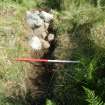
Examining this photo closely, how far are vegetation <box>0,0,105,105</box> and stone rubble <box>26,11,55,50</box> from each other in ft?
0.42

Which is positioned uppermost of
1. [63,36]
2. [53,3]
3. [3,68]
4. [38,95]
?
[53,3]

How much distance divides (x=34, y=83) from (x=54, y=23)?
1276 millimetres

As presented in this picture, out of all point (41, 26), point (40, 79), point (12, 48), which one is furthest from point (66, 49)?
point (41, 26)

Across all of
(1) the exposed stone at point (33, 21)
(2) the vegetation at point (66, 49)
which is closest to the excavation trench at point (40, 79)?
(2) the vegetation at point (66, 49)

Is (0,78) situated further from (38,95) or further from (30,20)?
(30,20)

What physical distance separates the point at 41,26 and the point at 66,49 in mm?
974

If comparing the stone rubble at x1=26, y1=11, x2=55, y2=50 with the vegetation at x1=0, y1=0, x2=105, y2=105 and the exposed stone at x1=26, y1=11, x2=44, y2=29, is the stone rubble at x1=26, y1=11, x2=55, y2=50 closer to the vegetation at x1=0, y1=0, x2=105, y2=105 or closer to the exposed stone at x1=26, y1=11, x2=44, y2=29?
the exposed stone at x1=26, y1=11, x2=44, y2=29

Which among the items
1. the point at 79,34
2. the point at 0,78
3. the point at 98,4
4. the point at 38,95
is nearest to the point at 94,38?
the point at 79,34

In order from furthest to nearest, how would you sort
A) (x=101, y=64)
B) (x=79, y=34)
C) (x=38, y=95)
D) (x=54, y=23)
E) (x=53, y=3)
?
(x=53, y=3) < (x=54, y=23) < (x=79, y=34) < (x=38, y=95) < (x=101, y=64)

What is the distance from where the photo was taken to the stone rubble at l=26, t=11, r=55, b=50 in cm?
599

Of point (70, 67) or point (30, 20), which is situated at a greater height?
point (30, 20)

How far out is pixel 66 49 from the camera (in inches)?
214

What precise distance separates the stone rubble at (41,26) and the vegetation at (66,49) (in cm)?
13

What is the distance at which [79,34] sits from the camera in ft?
18.3
